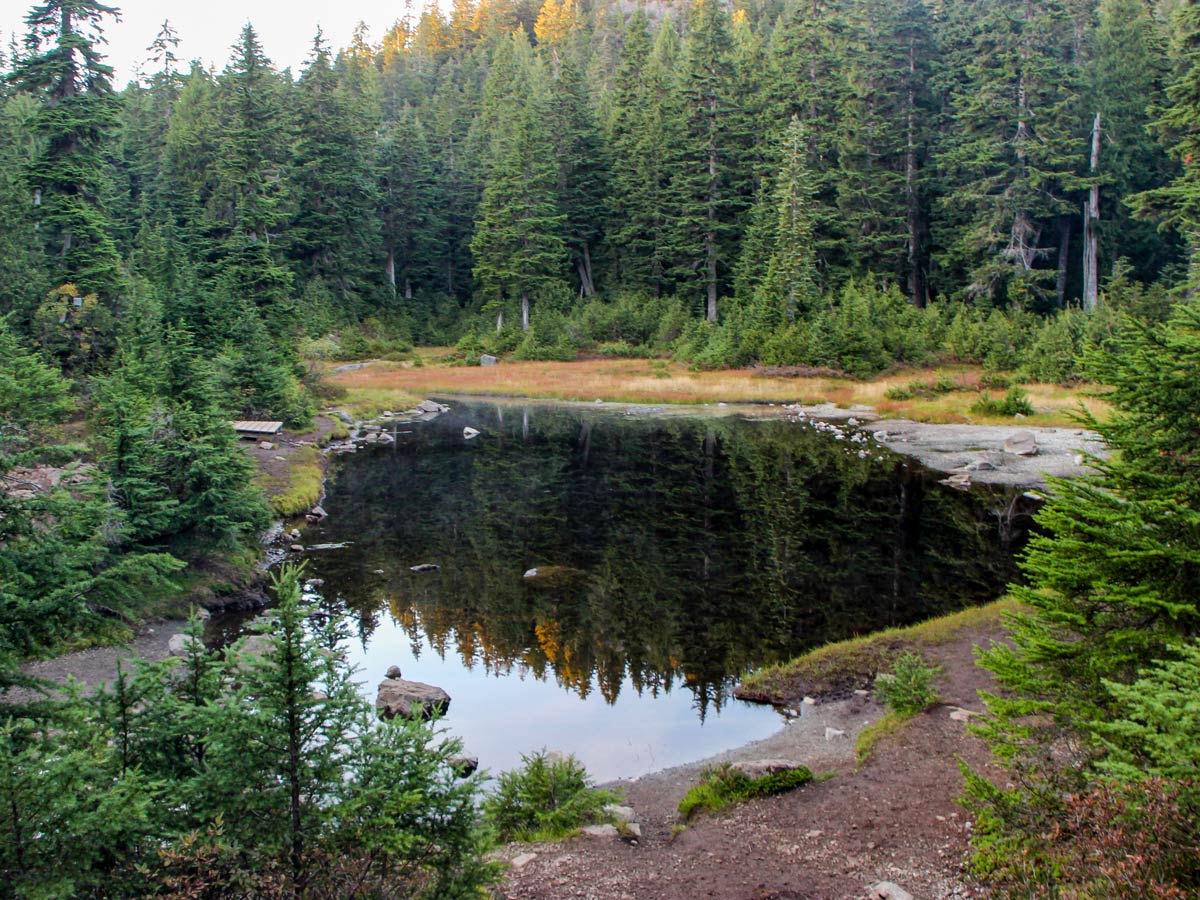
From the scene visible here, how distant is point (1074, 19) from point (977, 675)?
6448 cm

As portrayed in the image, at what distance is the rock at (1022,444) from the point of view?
1185 inches

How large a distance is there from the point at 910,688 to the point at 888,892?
5229 millimetres

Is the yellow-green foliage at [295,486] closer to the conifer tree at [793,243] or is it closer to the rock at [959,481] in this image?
the rock at [959,481]

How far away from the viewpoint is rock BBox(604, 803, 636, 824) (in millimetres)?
9445

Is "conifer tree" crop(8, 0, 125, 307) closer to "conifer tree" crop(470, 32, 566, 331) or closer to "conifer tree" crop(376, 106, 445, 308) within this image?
"conifer tree" crop(470, 32, 566, 331)

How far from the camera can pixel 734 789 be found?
9.74 m

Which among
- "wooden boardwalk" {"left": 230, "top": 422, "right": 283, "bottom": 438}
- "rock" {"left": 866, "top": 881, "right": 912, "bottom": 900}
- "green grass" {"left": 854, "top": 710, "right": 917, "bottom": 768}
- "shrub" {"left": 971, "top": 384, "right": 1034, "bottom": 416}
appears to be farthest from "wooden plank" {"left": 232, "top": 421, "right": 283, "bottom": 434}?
"shrub" {"left": 971, "top": 384, "right": 1034, "bottom": 416}

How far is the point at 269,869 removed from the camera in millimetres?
5457

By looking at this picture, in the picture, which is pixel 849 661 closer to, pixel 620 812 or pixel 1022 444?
pixel 620 812

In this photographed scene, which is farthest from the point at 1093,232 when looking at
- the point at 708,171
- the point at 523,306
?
the point at 523,306

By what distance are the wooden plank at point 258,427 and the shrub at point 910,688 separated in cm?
2499

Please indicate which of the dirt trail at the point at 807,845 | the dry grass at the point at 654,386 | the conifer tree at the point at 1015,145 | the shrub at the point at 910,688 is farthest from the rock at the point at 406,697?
the conifer tree at the point at 1015,145

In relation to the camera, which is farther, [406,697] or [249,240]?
→ [249,240]

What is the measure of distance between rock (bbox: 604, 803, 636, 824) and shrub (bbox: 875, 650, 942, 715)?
4211mm
